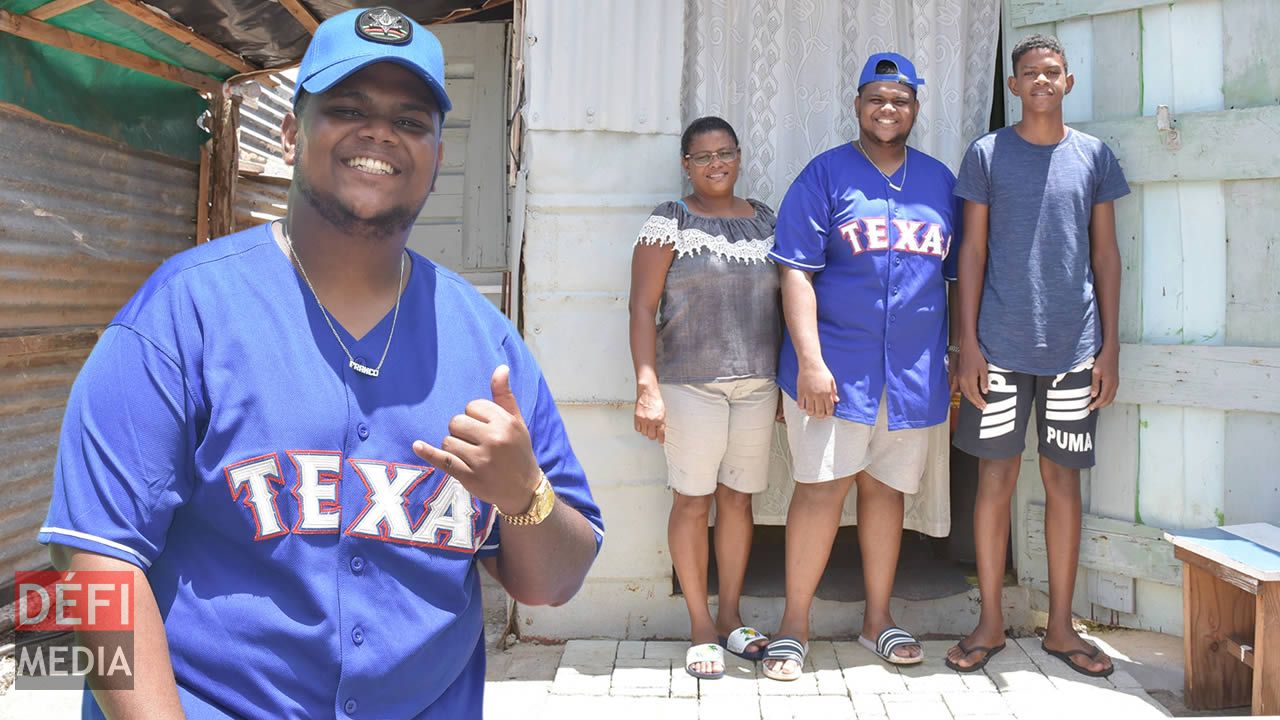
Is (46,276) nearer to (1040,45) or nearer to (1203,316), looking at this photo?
(1040,45)

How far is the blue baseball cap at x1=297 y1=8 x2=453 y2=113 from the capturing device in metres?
1.39

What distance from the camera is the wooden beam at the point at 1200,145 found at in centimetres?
331

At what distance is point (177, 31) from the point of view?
15.4ft

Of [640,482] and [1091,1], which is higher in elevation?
[1091,1]

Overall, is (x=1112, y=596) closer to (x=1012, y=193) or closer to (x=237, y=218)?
(x=1012, y=193)

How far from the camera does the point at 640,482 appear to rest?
3830 mm

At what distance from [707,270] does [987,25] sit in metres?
1.74

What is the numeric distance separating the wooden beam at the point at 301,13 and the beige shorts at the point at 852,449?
3.11m

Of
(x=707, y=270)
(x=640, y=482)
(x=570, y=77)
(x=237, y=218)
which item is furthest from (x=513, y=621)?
(x=237, y=218)

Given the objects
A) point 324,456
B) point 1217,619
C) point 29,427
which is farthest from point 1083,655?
point 29,427

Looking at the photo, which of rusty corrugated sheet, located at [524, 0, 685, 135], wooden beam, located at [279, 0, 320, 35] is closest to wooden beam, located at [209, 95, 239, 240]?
wooden beam, located at [279, 0, 320, 35]

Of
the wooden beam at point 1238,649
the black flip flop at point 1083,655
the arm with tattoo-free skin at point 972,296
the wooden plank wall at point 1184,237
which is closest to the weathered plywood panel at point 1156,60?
the wooden plank wall at point 1184,237

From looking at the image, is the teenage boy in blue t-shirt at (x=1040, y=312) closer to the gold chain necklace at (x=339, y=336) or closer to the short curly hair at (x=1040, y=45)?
the short curly hair at (x=1040, y=45)

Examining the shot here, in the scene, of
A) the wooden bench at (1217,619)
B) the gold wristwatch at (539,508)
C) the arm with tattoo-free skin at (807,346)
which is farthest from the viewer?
the arm with tattoo-free skin at (807,346)
